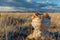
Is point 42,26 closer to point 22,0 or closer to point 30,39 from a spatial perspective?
point 30,39

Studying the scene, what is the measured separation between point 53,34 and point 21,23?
672mm

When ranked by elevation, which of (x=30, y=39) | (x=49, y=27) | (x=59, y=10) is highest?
(x=59, y=10)

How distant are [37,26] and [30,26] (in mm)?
136

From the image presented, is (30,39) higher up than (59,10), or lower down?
lower down

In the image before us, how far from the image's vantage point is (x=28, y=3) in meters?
3.65

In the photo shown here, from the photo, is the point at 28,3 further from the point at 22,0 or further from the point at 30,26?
the point at 30,26

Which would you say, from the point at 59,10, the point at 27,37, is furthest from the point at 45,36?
the point at 59,10

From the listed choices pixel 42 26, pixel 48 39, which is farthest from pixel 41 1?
pixel 48 39

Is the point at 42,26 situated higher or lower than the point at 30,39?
higher

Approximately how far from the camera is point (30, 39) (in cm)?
369

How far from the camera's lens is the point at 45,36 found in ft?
12.1

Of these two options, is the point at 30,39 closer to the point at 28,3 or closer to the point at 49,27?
the point at 49,27

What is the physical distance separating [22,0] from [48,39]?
910 mm

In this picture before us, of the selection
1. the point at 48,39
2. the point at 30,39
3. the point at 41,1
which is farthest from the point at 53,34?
the point at 41,1
